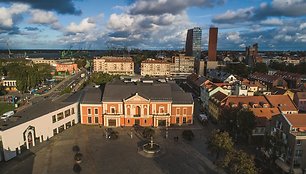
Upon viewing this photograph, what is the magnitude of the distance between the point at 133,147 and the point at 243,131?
73.2 feet

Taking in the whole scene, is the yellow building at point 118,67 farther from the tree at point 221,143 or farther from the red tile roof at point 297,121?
the red tile roof at point 297,121

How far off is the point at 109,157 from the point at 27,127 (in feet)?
57.1

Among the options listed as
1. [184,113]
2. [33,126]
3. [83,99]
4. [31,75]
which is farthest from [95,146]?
[31,75]

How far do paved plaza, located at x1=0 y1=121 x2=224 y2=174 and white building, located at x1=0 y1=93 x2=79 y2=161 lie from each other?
1.65 metres

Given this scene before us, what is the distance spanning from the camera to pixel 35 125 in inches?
1898

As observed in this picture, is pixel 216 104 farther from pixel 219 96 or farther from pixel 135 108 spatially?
pixel 135 108

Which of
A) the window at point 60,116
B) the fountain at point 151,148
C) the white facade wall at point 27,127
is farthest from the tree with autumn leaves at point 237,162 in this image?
the window at point 60,116

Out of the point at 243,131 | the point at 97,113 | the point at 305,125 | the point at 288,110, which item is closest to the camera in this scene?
the point at 305,125

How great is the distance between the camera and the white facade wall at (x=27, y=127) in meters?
41.7

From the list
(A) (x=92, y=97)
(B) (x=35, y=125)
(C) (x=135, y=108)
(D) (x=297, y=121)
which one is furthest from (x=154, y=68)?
(D) (x=297, y=121)

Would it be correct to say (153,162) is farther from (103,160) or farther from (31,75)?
(31,75)

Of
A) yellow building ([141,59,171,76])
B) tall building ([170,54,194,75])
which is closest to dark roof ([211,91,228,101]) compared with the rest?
yellow building ([141,59,171,76])

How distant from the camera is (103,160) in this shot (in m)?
42.3

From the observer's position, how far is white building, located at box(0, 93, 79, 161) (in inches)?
1656
